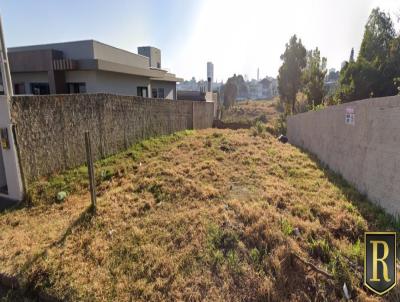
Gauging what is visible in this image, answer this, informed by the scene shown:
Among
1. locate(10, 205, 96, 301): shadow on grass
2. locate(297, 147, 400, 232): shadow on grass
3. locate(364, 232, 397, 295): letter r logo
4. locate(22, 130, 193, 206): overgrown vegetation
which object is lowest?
locate(10, 205, 96, 301): shadow on grass

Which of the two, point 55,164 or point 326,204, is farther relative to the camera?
point 55,164

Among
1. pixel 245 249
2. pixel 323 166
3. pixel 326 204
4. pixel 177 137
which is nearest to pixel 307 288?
pixel 245 249

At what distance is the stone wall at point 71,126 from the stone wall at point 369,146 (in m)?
5.86

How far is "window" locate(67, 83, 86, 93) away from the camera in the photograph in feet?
36.2

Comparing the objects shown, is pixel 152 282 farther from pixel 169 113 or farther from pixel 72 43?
pixel 72 43

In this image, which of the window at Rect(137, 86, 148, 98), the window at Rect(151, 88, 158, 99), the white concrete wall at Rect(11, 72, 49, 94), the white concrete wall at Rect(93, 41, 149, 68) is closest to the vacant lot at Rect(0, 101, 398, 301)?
the white concrete wall at Rect(93, 41, 149, 68)

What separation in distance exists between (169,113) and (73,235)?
23.7 feet

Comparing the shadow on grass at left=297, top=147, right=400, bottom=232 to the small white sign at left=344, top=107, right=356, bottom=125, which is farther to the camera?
the small white sign at left=344, top=107, right=356, bottom=125

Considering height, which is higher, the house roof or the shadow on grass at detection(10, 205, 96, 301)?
the house roof

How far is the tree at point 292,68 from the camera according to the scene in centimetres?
2027

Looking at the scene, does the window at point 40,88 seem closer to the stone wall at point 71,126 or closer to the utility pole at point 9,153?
the stone wall at point 71,126

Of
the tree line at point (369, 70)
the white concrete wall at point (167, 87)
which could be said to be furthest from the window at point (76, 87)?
the tree line at point (369, 70)

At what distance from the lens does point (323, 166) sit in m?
7.11

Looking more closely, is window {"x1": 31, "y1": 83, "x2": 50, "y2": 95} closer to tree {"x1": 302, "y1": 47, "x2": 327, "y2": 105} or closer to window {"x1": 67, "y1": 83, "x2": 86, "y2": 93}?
window {"x1": 67, "y1": 83, "x2": 86, "y2": 93}
